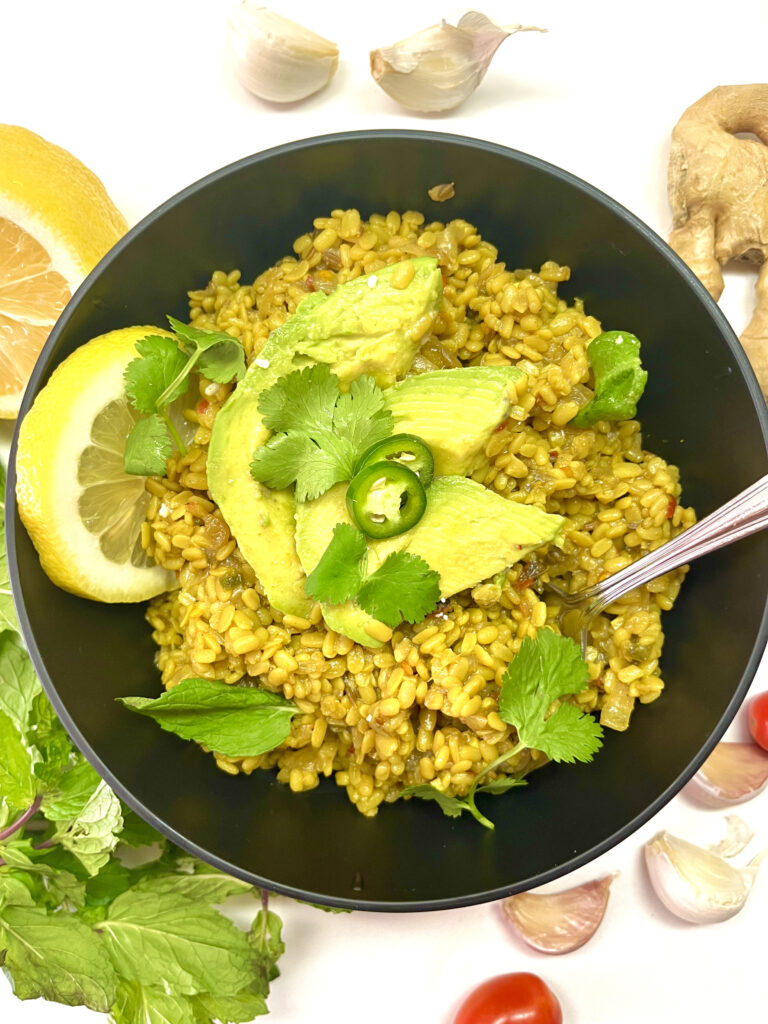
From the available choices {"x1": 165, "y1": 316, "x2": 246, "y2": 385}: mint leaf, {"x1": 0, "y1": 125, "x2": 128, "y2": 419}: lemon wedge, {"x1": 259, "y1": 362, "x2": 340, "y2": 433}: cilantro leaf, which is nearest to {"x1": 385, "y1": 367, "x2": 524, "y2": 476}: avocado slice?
{"x1": 259, "y1": 362, "x2": 340, "y2": 433}: cilantro leaf

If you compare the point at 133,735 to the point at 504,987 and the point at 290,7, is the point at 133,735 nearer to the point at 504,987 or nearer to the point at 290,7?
the point at 504,987

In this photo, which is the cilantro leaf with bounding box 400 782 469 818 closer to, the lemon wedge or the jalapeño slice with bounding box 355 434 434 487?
the jalapeño slice with bounding box 355 434 434 487

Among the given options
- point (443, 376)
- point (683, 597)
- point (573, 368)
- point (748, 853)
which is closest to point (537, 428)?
point (573, 368)

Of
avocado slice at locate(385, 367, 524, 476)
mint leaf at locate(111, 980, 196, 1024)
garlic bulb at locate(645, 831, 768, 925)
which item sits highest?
avocado slice at locate(385, 367, 524, 476)

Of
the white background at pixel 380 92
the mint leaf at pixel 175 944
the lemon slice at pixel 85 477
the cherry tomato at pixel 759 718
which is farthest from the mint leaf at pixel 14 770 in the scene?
the cherry tomato at pixel 759 718

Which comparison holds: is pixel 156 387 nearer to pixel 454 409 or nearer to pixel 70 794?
pixel 454 409

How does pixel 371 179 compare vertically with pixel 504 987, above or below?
above

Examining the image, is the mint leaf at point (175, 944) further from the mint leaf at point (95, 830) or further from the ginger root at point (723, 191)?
the ginger root at point (723, 191)
